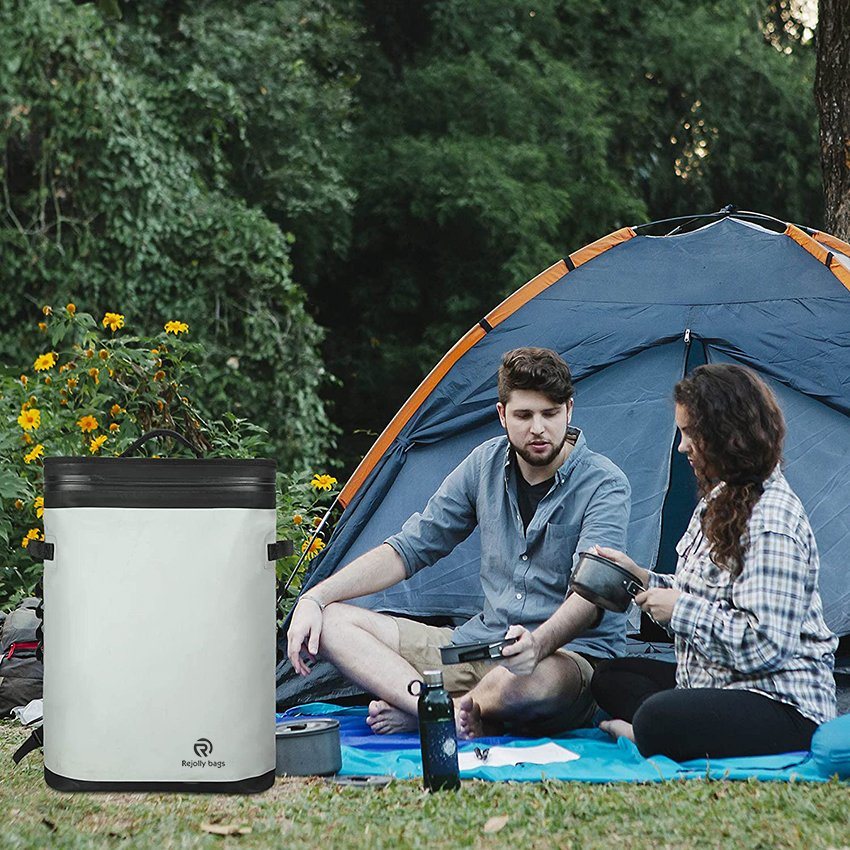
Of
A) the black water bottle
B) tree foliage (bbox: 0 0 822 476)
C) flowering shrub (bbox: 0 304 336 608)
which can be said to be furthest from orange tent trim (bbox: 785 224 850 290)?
tree foliage (bbox: 0 0 822 476)

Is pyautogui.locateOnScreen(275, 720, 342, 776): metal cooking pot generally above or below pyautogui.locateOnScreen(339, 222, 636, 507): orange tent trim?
below

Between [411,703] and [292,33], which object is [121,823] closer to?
[411,703]

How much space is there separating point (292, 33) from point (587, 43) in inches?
136

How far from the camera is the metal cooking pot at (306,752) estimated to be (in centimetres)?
299

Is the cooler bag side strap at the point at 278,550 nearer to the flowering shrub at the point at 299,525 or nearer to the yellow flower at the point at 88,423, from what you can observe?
the flowering shrub at the point at 299,525

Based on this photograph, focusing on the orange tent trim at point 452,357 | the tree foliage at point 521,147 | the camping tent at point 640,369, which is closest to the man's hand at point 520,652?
the camping tent at point 640,369

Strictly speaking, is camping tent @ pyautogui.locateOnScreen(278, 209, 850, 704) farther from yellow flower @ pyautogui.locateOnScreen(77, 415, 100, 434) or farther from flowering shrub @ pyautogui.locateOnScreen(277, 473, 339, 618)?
yellow flower @ pyautogui.locateOnScreen(77, 415, 100, 434)

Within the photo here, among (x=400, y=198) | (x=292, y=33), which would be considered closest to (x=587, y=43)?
(x=400, y=198)

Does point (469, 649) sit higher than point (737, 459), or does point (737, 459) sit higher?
point (737, 459)

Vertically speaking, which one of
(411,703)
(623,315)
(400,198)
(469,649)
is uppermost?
(400,198)

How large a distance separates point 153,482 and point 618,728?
1433mm

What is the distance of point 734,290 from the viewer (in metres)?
4.17

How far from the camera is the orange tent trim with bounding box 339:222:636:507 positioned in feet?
14.1

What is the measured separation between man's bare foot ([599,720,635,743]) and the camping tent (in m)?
0.79
